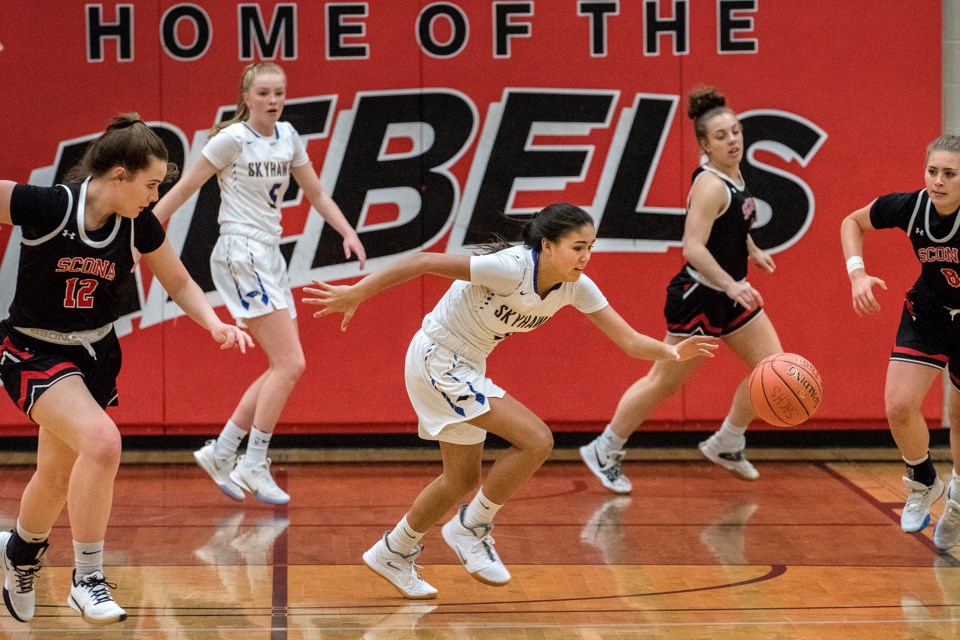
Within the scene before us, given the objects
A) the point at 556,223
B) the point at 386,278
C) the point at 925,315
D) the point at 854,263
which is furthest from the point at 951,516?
the point at 386,278

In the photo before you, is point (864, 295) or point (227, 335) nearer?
point (227, 335)

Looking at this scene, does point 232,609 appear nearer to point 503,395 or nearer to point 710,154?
point 503,395

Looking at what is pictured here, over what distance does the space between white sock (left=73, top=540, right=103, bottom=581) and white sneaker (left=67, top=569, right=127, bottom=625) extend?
2cm

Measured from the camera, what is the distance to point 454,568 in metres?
5.36

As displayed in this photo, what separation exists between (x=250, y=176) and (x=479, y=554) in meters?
2.61

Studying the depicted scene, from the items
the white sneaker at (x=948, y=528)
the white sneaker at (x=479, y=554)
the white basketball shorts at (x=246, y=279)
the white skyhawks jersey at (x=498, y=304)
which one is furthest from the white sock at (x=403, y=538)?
the white sneaker at (x=948, y=528)

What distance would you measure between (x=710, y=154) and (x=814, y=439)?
2.32m

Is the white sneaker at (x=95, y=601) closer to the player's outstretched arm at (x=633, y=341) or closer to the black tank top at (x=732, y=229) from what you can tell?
the player's outstretched arm at (x=633, y=341)

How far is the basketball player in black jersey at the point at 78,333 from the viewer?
4223mm

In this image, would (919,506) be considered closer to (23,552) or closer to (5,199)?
(23,552)

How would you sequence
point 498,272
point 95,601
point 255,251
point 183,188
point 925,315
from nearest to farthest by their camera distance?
1. point 95,601
2. point 498,272
3. point 925,315
4. point 183,188
5. point 255,251

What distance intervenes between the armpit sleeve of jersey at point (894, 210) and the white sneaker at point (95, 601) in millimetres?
3457

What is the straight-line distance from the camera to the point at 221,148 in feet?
21.2

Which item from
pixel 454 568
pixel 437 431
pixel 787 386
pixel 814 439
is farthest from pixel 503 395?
pixel 814 439
